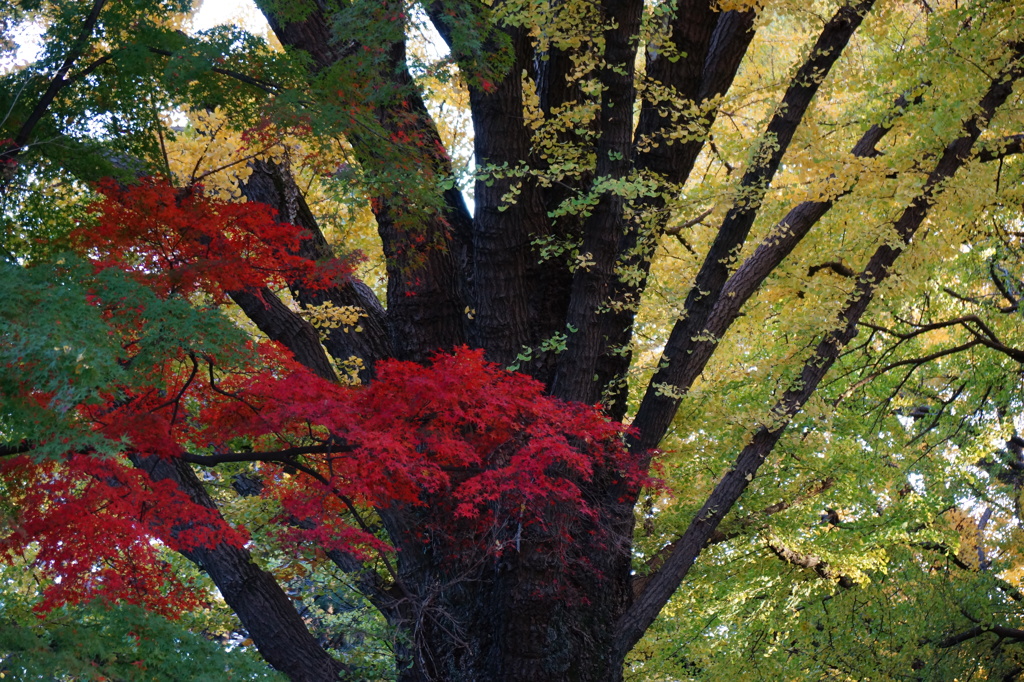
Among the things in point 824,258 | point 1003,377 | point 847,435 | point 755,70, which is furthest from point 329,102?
point 1003,377

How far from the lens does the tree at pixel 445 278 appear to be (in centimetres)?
489

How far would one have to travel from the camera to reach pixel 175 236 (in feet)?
17.7

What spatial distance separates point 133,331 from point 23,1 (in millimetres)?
1883

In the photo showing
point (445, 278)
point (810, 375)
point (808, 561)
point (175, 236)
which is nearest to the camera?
point (175, 236)

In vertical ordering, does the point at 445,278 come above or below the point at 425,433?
above

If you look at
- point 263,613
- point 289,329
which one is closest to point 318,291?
point 289,329

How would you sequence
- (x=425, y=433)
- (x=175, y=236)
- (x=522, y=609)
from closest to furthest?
(x=175, y=236), (x=425, y=433), (x=522, y=609)

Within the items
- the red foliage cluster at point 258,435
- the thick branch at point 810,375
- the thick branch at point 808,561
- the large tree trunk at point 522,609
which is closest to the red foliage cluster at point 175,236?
the red foliage cluster at point 258,435

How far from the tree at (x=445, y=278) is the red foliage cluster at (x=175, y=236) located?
0.02 m

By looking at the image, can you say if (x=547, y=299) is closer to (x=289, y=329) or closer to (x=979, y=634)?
(x=289, y=329)

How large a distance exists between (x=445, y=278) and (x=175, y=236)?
2.65 m

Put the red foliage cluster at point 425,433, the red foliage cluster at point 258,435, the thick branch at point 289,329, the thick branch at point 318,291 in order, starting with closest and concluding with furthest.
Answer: the red foliage cluster at point 258,435 → the red foliage cluster at point 425,433 → the thick branch at point 289,329 → the thick branch at point 318,291

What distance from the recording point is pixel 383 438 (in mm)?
5336

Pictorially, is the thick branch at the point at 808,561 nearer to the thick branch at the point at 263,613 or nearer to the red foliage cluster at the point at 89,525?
the thick branch at the point at 263,613
